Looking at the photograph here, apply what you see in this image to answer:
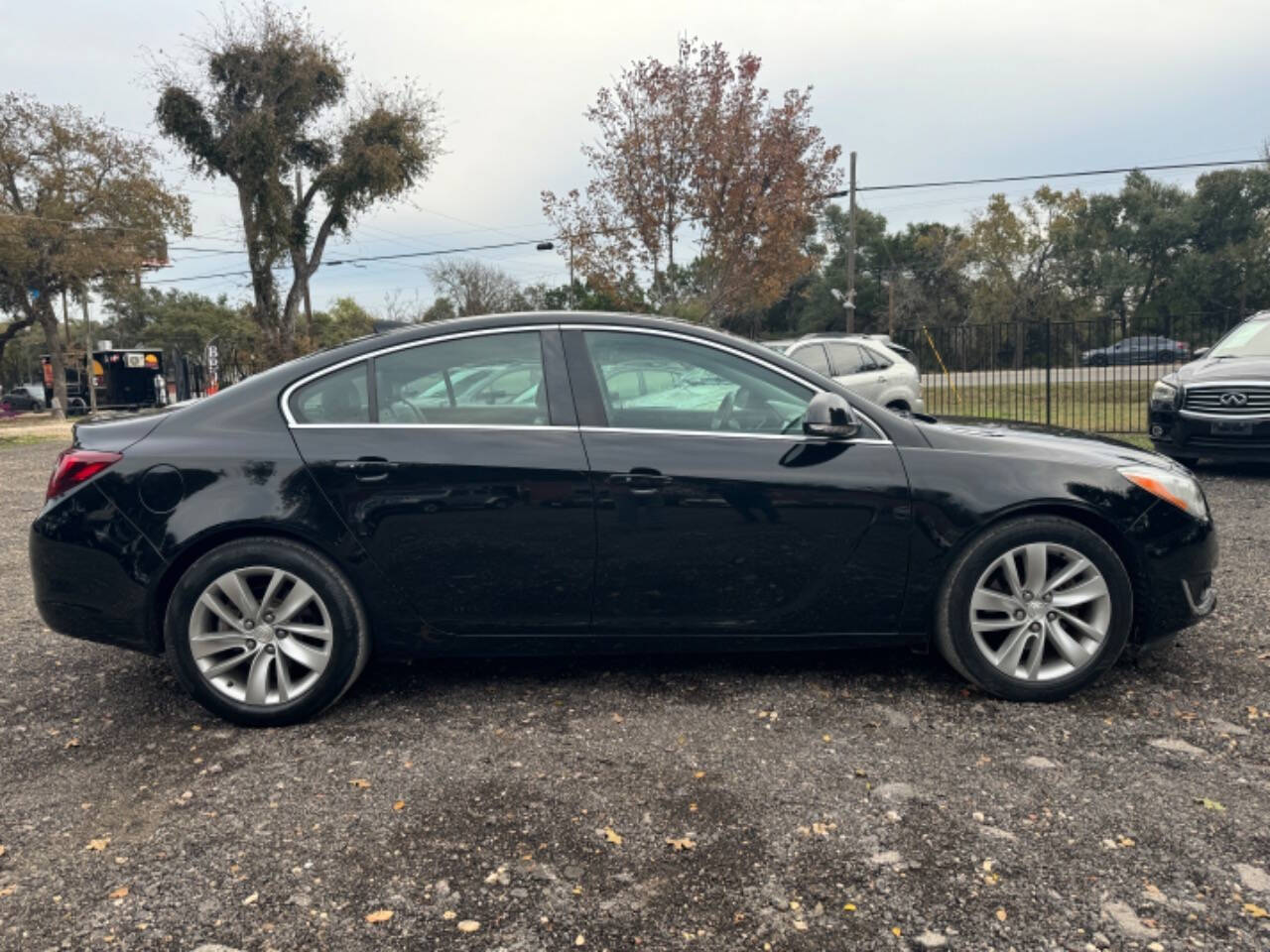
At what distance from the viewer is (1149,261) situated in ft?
181

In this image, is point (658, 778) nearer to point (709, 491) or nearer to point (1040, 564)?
point (709, 491)

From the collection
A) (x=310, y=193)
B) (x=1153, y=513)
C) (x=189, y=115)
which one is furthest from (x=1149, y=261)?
(x=1153, y=513)

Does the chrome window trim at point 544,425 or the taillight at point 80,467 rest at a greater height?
the chrome window trim at point 544,425

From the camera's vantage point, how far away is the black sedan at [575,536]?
3.35 m

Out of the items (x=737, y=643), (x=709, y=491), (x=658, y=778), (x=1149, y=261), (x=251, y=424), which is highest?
(x=1149, y=261)

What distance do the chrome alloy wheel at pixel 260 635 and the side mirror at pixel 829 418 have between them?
1921mm

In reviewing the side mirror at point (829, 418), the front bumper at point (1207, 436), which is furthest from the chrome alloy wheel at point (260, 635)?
the front bumper at point (1207, 436)

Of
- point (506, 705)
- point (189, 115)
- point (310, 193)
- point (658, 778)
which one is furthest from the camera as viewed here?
point (310, 193)

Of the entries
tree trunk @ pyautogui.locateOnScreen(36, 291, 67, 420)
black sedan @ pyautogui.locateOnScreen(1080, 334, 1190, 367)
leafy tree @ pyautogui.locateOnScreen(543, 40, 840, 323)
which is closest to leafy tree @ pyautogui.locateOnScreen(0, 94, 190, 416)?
tree trunk @ pyautogui.locateOnScreen(36, 291, 67, 420)

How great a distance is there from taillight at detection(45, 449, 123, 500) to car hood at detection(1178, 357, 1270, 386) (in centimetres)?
873

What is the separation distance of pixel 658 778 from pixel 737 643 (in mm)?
731

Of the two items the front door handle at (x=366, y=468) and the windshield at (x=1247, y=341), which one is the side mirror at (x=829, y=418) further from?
the windshield at (x=1247, y=341)

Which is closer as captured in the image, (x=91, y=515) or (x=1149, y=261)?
(x=91, y=515)

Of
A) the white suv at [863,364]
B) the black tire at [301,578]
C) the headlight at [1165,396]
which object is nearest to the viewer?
the black tire at [301,578]
